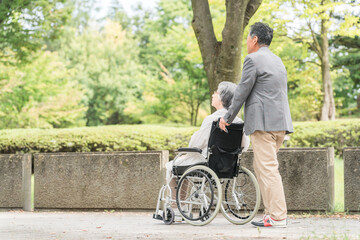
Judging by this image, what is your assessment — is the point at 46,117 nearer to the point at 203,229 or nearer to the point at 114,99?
the point at 114,99

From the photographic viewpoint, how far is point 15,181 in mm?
7363

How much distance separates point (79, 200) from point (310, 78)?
17.1 m

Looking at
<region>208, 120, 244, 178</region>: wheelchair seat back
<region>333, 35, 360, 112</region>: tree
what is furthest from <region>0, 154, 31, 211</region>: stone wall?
<region>333, 35, 360, 112</region>: tree

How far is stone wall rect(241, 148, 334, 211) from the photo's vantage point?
6008 mm

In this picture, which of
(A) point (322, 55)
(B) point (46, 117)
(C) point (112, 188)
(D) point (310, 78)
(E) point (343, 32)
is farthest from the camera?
(B) point (46, 117)

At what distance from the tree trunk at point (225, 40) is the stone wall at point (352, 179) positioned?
1972 mm

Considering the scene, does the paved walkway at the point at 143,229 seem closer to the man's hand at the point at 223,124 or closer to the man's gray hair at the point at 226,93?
the man's hand at the point at 223,124

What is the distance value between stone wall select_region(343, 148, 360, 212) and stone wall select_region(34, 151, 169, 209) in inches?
95.6

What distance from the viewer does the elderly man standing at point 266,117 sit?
4.43m

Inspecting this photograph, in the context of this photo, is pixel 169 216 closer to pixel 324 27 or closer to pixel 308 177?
pixel 308 177

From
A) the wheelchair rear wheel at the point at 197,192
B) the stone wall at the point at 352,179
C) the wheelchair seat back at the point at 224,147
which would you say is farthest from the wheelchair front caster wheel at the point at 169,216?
the stone wall at the point at 352,179

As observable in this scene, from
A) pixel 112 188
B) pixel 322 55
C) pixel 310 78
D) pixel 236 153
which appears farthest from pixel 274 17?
pixel 236 153

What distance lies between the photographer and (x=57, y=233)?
15.2 feet

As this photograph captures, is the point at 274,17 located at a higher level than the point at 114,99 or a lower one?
higher
